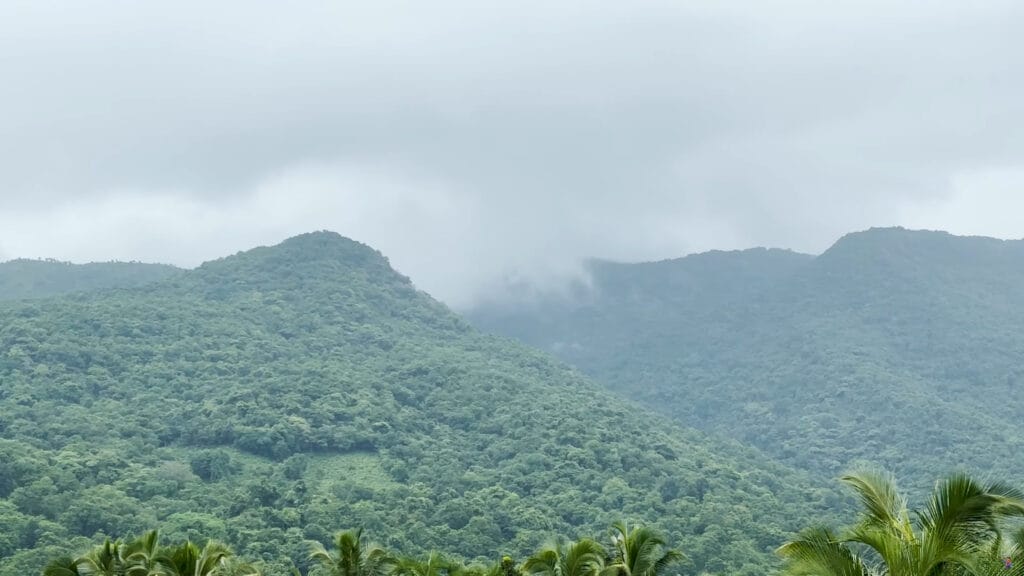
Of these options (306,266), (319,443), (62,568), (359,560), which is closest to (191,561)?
(62,568)

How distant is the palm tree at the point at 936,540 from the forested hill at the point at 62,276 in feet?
578

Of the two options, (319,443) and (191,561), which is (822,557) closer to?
(191,561)

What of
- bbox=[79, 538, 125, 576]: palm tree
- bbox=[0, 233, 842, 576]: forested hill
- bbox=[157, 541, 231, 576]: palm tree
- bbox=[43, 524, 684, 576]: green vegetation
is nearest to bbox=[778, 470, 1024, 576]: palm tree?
bbox=[157, 541, 231, 576]: palm tree

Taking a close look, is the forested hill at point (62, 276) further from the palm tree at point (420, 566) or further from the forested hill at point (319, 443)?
the palm tree at point (420, 566)

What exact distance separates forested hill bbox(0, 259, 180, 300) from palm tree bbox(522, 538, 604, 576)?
161m

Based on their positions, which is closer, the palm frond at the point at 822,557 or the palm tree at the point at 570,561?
the palm frond at the point at 822,557

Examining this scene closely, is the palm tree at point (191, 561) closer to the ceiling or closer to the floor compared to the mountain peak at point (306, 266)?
closer to the floor

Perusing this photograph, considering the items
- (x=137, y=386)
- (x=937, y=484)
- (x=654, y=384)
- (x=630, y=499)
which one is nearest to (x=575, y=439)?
(x=630, y=499)

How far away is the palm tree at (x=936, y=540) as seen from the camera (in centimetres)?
937

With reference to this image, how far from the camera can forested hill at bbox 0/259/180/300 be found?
17838 centimetres

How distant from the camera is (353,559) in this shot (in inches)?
1035

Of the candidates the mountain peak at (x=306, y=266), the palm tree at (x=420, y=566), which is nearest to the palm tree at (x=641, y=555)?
the palm tree at (x=420, y=566)

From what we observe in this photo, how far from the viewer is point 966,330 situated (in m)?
186

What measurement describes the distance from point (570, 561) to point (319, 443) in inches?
2782
